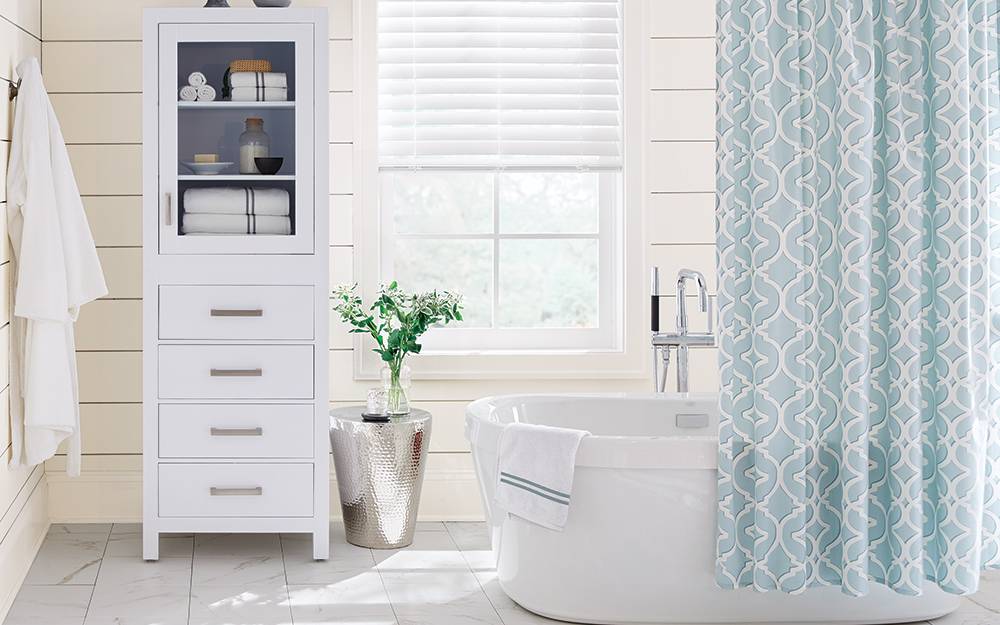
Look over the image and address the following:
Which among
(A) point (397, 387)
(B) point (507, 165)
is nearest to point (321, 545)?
(A) point (397, 387)

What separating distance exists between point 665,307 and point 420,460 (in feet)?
3.48

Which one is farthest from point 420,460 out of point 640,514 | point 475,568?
point 640,514

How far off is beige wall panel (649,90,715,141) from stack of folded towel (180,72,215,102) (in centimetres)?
153

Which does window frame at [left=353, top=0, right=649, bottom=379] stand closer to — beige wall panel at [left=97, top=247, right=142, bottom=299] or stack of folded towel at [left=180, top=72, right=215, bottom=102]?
stack of folded towel at [left=180, top=72, right=215, bottom=102]

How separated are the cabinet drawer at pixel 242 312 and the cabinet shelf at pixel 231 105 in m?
0.55

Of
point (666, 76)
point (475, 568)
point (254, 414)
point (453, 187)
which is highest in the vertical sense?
point (666, 76)

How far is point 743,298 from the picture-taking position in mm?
2059

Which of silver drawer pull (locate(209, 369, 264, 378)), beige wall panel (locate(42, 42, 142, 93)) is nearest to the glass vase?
silver drawer pull (locate(209, 369, 264, 378))

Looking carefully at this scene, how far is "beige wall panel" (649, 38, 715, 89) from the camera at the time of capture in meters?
3.20

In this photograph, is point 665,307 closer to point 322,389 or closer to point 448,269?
point 448,269

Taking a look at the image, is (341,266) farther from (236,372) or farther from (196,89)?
(196,89)

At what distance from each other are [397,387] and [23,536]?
119 centimetres

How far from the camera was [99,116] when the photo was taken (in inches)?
121

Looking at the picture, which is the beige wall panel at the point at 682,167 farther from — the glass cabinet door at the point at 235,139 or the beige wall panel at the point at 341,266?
the glass cabinet door at the point at 235,139
